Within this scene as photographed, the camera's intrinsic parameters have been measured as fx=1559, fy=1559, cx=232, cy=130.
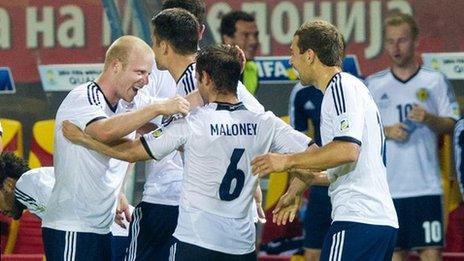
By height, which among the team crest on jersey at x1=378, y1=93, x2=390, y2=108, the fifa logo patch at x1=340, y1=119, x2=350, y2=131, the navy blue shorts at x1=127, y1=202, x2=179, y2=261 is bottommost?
the navy blue shorts at x1=127, y1=202, x2=179, y2=261

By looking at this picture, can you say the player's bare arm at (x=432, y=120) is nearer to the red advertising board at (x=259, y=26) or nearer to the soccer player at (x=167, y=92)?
the red advertising board at (x=259, y=26)

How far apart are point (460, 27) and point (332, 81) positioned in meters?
3.27

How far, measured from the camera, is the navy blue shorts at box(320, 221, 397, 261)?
22.4 feet

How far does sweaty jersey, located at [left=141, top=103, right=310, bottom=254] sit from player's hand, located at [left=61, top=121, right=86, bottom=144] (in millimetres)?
299

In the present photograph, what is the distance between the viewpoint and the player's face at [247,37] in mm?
9688

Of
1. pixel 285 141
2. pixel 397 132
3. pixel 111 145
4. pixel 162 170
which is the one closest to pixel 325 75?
pixel 285 141

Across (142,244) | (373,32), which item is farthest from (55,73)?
(142,244)

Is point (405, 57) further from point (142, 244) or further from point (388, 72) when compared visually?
point (142, 244)

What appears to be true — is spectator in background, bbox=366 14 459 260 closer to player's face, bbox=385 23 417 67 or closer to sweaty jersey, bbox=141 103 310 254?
player's face, bbox=385 23 417 67

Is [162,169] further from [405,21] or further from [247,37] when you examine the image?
[405,21]

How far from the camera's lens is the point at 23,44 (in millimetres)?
10289

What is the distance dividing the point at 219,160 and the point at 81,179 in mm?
705

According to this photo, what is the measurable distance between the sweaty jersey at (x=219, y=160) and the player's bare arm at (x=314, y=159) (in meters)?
0.27

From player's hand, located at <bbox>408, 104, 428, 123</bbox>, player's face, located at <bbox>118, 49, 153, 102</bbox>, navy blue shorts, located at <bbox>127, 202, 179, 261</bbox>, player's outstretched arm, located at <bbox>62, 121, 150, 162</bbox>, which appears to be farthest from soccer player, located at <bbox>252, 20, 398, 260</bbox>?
player's hand, located at <bbox>408, 104, 428, 123</bbox>
